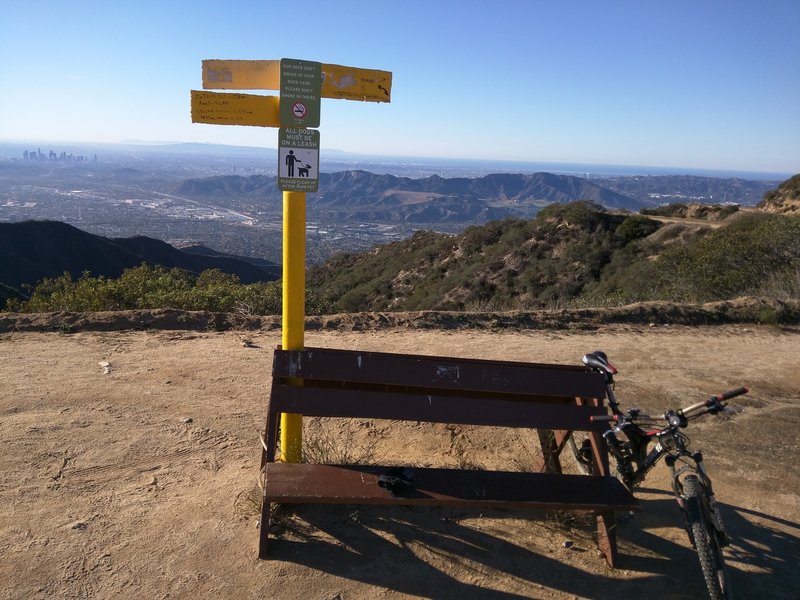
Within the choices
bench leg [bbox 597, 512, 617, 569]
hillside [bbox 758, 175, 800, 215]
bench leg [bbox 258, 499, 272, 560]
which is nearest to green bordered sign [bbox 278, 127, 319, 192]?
bench leg [bbox 258, 499, 272, 560]

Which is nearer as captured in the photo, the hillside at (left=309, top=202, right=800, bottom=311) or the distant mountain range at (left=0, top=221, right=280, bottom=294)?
the hillside at (left=309, top=202, right=800, bottom=311)

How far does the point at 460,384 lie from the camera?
3.33 metres

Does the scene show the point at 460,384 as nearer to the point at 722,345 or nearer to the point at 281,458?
the point at 281,458

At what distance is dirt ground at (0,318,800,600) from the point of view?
112 inches

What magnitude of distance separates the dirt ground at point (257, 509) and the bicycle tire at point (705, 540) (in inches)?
10.9

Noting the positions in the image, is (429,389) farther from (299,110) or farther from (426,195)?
(426,195)

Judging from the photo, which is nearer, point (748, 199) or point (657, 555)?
point (657, 555)

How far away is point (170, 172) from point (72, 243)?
376 feet

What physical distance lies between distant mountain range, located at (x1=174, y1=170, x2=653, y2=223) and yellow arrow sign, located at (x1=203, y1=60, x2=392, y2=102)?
75004mm

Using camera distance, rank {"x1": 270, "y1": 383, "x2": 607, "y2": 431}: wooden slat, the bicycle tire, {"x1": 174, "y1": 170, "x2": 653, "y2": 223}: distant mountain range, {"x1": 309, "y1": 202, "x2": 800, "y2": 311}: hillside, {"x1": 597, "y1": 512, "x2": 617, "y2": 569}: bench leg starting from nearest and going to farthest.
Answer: the bicycle tire → {"x1": 597, "y1": 512, "x2": 617, "y2": 569}: bench leg → {"x1": 270, "y1": 383, "x2": 607, "y2": 431}: wooden slat → {"x1": 309, "y1": 202, "x2": 800, "y2": 311}: hillside → {"x1": 174, "y1": 170, "x2": 653, "y2": 223}: distant mountain range

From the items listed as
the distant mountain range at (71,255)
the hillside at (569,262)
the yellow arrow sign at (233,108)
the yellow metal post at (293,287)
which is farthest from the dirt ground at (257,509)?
the distant mountain range at (71,255)

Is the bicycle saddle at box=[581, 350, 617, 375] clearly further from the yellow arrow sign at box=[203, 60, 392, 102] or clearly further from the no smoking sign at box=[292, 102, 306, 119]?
the no smoking sign at box=[292, 102, 306, 119]

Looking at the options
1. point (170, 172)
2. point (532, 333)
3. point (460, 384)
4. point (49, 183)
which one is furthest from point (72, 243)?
point (170, 172)

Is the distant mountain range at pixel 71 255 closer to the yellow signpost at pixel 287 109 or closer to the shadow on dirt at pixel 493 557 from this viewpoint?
the yellow signpost at pixel 287 109
